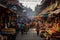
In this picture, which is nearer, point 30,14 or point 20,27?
point 20,27

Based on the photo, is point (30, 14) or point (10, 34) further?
point (30, 14)

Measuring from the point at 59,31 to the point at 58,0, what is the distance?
923 cm

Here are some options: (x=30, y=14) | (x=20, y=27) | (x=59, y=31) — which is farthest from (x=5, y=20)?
(x=30, y=14)

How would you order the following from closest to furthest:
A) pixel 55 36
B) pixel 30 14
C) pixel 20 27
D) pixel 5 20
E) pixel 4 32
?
pixel 55 36
pixel 4 32
pixel 5 20
pixel 20 27
pixel 30 14

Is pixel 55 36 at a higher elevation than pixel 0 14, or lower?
lower

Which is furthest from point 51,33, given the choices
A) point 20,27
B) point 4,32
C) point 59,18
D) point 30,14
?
point 30,14

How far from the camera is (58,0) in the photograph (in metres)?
23.0

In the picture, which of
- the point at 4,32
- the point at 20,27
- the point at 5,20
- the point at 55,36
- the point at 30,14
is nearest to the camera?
the point at 55,36

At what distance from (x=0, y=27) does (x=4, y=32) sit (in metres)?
1.38

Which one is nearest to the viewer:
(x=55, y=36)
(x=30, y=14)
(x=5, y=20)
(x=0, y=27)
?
(x=55, y=36)

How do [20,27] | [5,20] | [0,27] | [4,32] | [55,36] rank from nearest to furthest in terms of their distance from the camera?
1. [55,36]
2. [4,32]
3. [0,27]
4. [5,20]
5. [20,27]

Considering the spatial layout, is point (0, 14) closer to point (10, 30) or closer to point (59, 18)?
point (10, 30)

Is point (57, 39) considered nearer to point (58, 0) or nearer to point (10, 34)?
point (10, 34)

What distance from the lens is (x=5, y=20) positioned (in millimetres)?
22672
